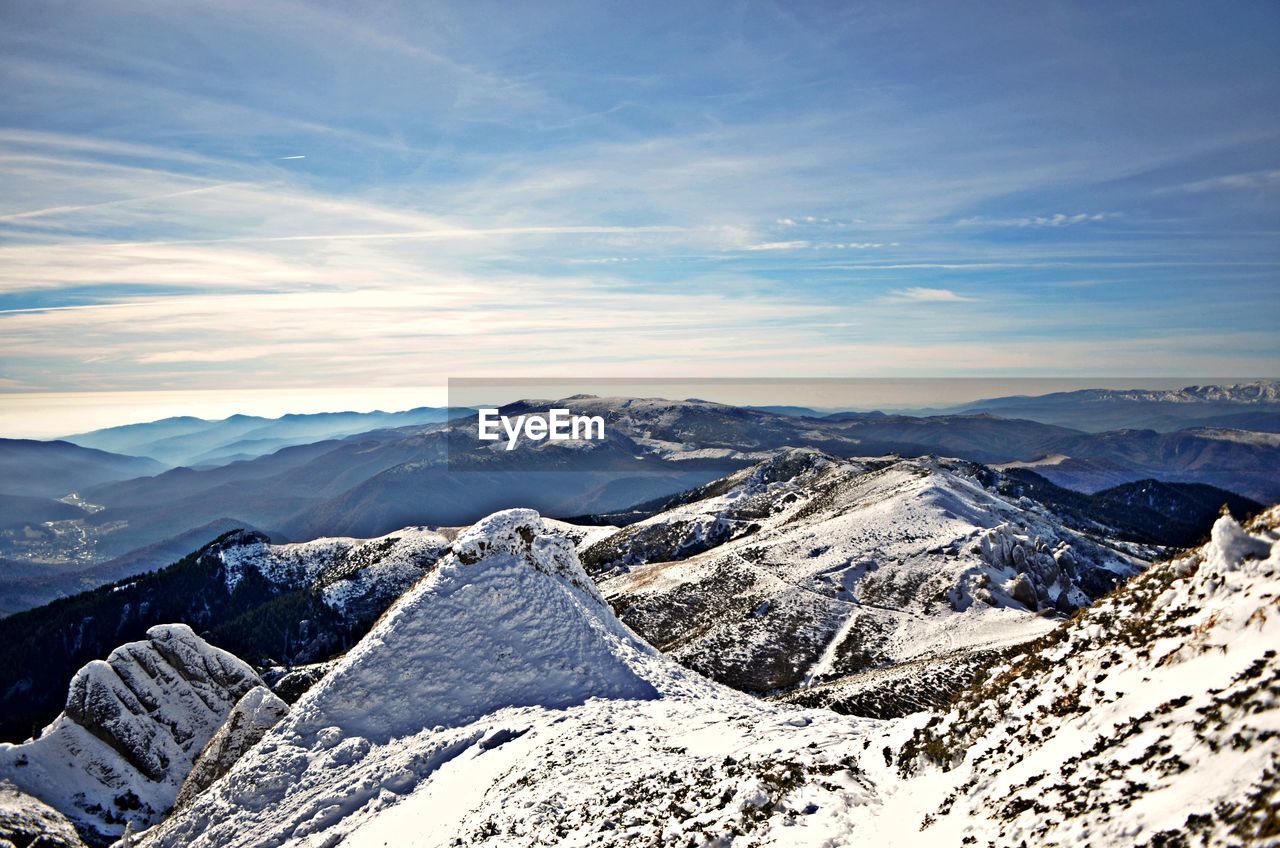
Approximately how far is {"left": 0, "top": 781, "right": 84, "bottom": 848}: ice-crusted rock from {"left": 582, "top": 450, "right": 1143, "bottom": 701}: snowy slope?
44.0m

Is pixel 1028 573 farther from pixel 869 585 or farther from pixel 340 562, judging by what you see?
pixel 340 562

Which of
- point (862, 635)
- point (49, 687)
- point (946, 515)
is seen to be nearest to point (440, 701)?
point (862, 635)

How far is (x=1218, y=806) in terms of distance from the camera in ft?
30.0

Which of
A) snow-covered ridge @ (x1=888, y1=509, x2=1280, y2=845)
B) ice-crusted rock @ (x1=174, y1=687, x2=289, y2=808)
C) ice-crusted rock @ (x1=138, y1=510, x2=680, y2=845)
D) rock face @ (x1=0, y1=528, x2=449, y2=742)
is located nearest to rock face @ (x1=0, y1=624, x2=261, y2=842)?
ice-crusted rock @ (x1=174, y1=687, x2=289, y2=808)

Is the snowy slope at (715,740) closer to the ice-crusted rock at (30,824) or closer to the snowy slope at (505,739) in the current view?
the snowy slope at (505,739)

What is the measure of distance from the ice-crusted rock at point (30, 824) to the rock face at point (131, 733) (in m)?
1.07

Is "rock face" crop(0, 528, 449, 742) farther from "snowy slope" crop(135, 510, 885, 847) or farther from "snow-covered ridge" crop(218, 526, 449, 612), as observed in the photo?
"snowy slope" crop(135, 510, 885, 847)

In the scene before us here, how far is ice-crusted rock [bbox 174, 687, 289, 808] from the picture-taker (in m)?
36.4

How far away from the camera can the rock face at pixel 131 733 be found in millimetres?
43125

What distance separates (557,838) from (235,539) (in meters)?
171

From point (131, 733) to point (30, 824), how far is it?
897 centimetres

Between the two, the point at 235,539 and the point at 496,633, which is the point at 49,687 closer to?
the point at 235,539

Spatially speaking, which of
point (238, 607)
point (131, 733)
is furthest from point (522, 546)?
point (238, 607)

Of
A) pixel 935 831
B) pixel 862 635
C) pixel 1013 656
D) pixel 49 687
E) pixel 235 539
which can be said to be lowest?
pixel 49 687
